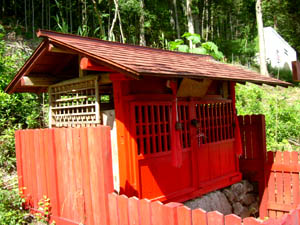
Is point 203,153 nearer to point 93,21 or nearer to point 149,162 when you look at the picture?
point 149,162

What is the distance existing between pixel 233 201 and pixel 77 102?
4.20 metres

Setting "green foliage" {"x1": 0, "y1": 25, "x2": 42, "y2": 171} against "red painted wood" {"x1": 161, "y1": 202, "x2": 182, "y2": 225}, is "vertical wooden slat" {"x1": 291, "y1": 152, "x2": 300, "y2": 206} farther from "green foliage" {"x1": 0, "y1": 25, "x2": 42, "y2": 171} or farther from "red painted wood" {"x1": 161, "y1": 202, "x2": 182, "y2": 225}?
"green foliage" {"x1": 0, "y1": 25, "x2": 42, "y2": 171}

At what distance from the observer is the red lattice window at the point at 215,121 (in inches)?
250

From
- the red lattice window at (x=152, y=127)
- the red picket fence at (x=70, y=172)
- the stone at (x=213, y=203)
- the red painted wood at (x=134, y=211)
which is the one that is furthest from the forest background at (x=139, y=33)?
the stone at (x=213, y=203)

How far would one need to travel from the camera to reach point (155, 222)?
10.9 ft

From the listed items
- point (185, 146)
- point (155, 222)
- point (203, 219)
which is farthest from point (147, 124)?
point (203, 219)

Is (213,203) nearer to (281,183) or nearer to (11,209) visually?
(281,183)

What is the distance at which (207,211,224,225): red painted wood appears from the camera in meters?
2.83

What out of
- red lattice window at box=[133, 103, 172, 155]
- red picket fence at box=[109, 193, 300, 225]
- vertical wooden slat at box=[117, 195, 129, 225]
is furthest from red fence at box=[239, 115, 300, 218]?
vertical wooden slat at box=[117, 195, 129, 225]

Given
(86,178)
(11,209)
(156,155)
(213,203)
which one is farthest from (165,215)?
(213,203)

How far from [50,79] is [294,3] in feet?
80.5

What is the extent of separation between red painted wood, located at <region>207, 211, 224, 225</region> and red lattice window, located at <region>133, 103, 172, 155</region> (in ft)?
7.15

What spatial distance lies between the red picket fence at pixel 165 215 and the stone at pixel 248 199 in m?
4.34

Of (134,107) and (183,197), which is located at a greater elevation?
(134,107)
